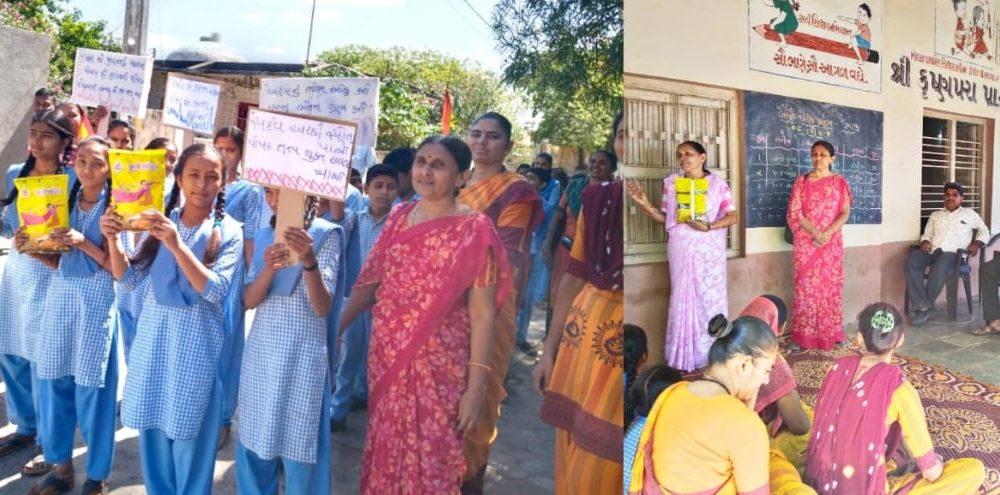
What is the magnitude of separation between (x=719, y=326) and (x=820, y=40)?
72cm

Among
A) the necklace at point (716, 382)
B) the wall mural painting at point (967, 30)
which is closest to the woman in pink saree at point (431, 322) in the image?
the necklace at point (716, 382)

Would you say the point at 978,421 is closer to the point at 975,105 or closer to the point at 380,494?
the point at 975,105

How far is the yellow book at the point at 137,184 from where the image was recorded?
57.4 inches

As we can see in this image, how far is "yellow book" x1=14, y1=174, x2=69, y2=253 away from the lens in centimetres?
161

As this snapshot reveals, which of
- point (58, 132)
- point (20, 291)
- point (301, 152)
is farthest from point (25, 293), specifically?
point (301, 152)

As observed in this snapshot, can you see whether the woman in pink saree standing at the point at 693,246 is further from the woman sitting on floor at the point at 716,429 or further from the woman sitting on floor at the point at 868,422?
the woman sitting on floor at the point at 868,422

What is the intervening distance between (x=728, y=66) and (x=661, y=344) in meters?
0.62

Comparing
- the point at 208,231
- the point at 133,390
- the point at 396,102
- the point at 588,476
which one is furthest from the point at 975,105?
the point at 133,390

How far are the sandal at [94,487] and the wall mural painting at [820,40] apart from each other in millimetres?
1811

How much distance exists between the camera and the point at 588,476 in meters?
1.63

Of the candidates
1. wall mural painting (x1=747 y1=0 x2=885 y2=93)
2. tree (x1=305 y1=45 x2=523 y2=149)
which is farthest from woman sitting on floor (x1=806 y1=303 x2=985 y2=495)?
tree (x1=305 y1=45 x2=523 y2=149)

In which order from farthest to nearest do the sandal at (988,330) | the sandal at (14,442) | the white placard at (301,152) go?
the sandal at (988,330), the sandal at (14,442), the white placard at (301,152)

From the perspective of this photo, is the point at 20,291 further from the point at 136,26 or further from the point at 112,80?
the point at 136,26

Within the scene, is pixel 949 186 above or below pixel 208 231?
above
